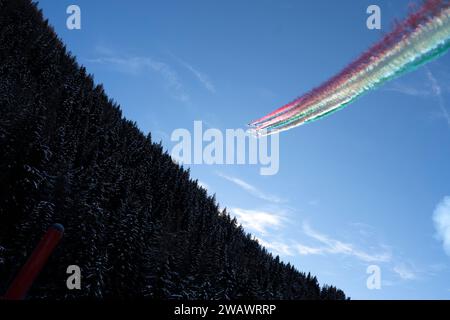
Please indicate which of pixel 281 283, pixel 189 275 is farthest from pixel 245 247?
pixel 189 275

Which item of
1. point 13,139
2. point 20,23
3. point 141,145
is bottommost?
point 13,139

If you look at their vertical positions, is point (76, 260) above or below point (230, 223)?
below

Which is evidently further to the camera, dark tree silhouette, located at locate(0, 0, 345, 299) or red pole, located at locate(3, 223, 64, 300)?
dark tree silhouette, located at locate(0, 0, 345, 299)

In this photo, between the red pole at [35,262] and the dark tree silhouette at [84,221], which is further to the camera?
the dark tree silhouette at [84,221]

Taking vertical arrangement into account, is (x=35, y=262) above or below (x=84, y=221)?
below

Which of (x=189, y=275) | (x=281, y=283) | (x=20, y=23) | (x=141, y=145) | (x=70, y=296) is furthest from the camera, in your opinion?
(x=20, y=23)

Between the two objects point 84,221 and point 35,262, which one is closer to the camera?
point 35,262
